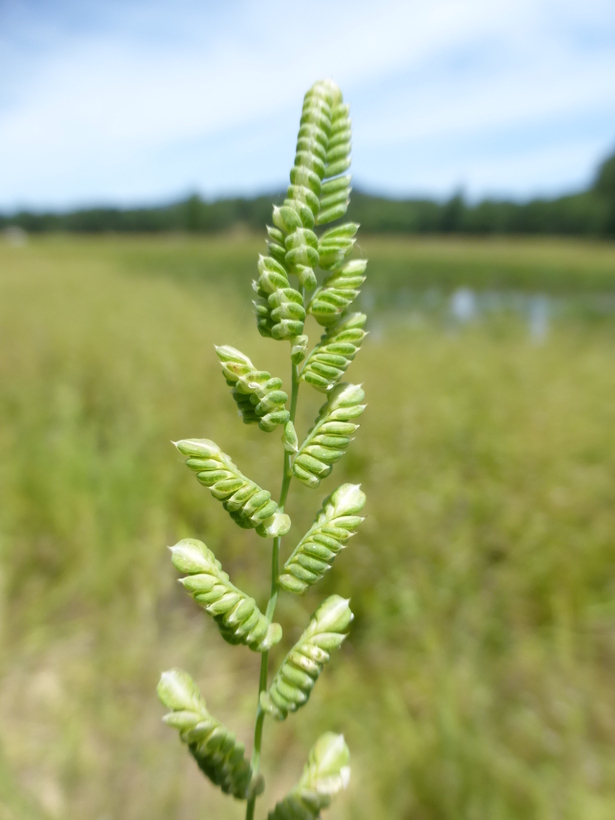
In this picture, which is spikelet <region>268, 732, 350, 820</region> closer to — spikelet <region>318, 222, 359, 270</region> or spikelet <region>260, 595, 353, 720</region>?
spikelet <region>260, 595, 353, 720</region>

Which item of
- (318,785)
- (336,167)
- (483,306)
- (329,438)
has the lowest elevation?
(483,306)

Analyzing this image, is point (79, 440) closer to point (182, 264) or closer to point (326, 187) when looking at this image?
point (326, 187)

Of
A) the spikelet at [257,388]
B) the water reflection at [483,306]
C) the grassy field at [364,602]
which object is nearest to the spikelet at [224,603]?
the spikelet at [257,388]

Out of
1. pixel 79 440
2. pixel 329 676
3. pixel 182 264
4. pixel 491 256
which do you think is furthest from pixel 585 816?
pixel 491 256

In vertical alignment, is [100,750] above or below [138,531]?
below

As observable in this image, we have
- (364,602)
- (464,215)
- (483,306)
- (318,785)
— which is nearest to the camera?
(318,785)

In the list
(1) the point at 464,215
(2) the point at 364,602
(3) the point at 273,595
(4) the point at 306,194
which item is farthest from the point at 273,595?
(1) the point at 464,215

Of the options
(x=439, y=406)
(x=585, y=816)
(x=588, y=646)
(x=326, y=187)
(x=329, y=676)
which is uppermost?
(x=326, y=187)

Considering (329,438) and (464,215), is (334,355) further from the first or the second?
(464,215)
